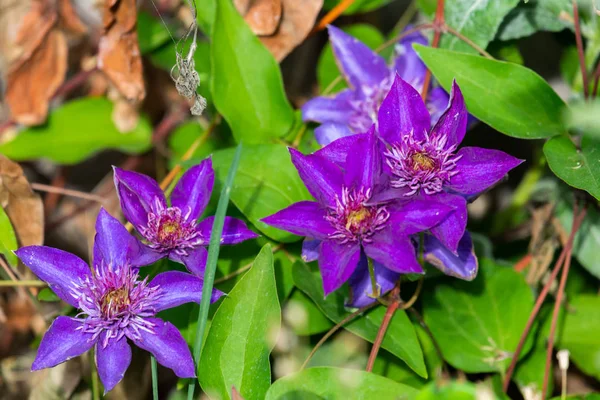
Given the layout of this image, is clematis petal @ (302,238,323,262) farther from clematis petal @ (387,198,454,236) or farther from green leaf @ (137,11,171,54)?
green leaf @ (137,11,171,54)

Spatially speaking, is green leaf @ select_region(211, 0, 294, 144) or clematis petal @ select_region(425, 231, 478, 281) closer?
clematis petal @ select_region(425, 231, 478, 281)

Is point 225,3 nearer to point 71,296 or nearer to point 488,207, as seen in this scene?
point 71,296

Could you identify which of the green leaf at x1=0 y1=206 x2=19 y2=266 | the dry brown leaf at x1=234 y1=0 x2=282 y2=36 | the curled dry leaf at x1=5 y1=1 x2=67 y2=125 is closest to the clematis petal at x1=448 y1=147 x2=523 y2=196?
the dry brown leaf at x1=234 y1=0 x2=282 y2=36

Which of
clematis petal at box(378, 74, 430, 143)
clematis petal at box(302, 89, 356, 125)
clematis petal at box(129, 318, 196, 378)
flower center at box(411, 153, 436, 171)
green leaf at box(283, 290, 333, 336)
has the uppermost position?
clematis petal at box(378, 74, 430, 143)

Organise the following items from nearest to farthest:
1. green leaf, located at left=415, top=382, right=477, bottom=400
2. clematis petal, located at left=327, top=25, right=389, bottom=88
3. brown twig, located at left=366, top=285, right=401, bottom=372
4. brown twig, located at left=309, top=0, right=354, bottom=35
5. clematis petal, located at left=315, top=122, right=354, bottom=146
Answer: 1. green leaf, located at left=415, top=382, right=477, bottom=400
2. brown twig, located at left=366, top=285, right=401, bottom=372
3. clematis petal, located at left=315, top=122, right=354, bottom=146
4. clematis petal, located at left=327, top=25, right=389, bottom=88
5. brown twig, located at left=309, top=0, right=354, bottom=35

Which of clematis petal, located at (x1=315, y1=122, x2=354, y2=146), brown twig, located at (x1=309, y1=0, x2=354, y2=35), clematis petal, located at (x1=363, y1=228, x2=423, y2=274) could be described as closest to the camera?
clematis petal, located at (x1=363, y1=228, x2=423, y2=274)

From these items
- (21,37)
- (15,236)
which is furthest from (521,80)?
(21,37)
